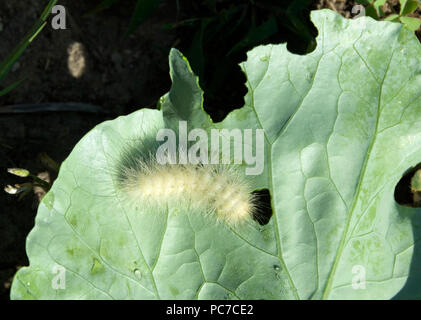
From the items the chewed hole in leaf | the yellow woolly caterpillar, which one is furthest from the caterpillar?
the chewed hole in leaf

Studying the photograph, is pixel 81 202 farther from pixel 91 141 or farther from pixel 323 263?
pixel 323 263

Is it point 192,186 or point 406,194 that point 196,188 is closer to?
point 192,186

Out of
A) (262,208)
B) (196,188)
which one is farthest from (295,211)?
(196,188)

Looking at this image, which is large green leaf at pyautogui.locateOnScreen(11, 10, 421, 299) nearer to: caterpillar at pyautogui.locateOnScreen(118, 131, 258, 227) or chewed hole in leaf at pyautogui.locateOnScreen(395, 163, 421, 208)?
caterpillar at pyautogui.locateOnScreen(118, 131, 258, 227)

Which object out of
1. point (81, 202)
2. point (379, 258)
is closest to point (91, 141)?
point (81, 202)

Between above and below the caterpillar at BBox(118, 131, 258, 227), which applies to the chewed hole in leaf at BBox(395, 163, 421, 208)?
below
